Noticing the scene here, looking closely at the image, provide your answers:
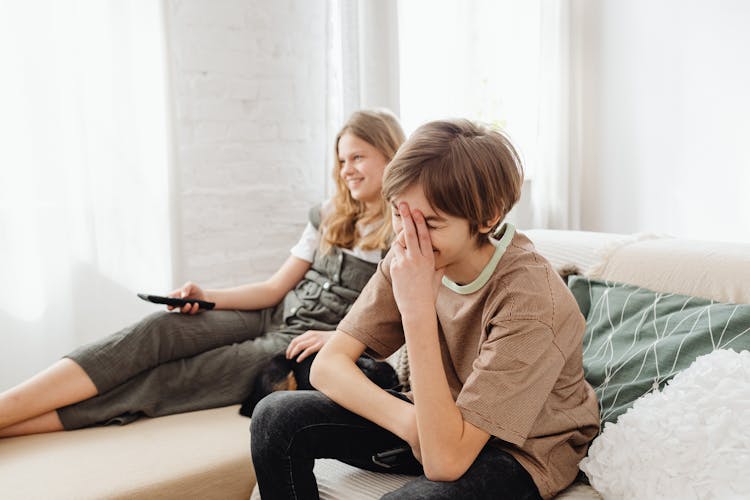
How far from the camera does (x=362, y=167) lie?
1.96 meters

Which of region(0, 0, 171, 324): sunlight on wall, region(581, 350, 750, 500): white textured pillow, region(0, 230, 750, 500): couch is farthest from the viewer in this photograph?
region(0, 0, 171, 324): sunlight on wall

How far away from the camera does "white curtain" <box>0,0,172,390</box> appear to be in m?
2.05

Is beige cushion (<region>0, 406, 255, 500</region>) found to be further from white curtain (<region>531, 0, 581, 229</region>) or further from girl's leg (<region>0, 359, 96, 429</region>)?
white curtain (<region>531, 0, 581, 229</region>)

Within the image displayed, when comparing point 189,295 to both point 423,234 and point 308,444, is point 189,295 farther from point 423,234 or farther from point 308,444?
point 423,234

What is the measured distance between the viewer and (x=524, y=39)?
10.9 ft

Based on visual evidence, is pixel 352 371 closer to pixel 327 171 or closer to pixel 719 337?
pixel 719 337

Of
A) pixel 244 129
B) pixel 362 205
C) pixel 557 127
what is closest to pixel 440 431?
pixel 362 205

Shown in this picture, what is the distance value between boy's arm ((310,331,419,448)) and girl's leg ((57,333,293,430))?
601mm

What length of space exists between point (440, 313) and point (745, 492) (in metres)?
0.55

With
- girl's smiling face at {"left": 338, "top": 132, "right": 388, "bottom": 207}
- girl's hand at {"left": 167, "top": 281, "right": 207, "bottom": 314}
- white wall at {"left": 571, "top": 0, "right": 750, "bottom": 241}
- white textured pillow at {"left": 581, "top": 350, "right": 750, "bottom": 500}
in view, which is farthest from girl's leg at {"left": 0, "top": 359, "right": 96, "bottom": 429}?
white wall at {"left": 571, "top": 0, "right": 750, "bottom": 241}

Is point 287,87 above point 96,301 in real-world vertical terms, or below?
→ above

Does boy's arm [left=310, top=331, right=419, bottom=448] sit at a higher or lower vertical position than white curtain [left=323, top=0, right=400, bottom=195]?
lower

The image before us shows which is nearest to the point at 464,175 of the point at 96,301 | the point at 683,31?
the point at 96,301

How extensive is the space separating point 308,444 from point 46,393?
30.8 inches
